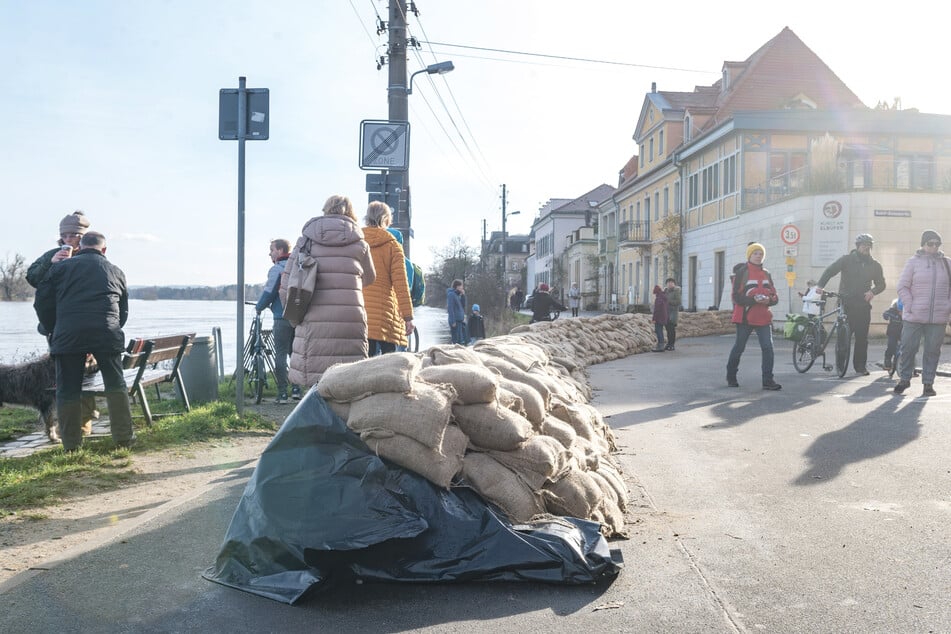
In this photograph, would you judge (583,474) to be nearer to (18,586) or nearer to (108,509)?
(18,586)

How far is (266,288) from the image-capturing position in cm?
920

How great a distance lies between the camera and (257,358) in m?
10.5

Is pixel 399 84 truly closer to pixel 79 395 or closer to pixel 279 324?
pixel 279 324

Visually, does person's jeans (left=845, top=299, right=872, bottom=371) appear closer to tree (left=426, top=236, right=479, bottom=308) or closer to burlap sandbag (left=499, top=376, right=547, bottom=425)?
burlap sandbag (left=499, top=376, right=547, bottom=425)

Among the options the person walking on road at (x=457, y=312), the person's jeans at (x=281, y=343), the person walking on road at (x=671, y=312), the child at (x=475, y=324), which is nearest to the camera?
the person's jeans at (x=281, y=343)

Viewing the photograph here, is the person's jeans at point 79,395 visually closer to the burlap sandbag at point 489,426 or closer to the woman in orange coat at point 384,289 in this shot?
the woman in orange coat at point 384,289

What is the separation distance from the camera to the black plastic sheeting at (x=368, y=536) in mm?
3506

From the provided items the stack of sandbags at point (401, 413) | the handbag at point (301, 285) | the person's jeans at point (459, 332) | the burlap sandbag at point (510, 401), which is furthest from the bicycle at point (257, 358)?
the person's jeans at point (459, 332)

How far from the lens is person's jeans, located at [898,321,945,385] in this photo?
10023 mm

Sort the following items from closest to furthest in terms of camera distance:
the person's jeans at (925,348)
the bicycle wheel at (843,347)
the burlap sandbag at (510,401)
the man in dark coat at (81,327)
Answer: the burlap sandbag at (510,401)
the man in dark coat at (81,327)
the person's jeans at (925,348)
the bicycle wheel at (843,347)

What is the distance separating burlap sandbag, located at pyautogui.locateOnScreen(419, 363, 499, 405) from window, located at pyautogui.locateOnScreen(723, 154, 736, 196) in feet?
99.1

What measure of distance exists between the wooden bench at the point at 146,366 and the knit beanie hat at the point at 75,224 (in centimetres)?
130

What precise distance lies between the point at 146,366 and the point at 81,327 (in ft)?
5.78

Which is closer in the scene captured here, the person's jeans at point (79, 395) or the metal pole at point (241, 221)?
the person's jeans at point (79, 395)
